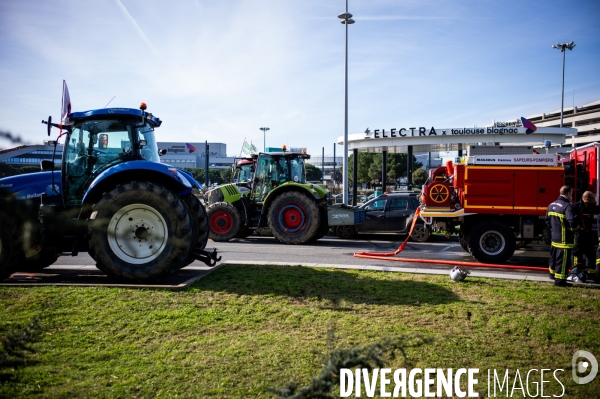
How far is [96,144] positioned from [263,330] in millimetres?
4801

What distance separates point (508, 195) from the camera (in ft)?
35.5

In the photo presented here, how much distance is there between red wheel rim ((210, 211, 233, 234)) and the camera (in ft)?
47.9

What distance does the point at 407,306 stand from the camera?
6.12 metres

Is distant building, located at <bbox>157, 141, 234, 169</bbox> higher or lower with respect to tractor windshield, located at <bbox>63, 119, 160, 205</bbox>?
higher

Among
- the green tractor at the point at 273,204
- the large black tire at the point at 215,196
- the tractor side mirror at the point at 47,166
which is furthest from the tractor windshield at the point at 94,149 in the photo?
the large black tire at the point at 215,196

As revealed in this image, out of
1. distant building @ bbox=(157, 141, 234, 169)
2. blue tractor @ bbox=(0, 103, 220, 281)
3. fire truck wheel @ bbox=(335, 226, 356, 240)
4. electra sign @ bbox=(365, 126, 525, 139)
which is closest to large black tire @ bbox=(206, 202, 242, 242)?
fire truck wheel @ bbox=(335, 226, 356, 240)

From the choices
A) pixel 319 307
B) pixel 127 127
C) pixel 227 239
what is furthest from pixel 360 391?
pixel 227 239

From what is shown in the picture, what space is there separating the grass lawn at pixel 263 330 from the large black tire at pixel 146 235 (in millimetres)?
563

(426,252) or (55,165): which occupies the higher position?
(55,165)

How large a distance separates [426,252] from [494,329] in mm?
7083

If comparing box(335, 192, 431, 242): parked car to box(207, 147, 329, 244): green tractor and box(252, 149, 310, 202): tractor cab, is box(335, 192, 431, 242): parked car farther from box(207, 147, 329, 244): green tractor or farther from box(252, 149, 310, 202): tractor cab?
box(252, 149, 310, 202): tractor cab

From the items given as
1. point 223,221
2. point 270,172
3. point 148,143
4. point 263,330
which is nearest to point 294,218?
point 270,172

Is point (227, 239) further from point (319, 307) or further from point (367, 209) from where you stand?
point (319, 307)

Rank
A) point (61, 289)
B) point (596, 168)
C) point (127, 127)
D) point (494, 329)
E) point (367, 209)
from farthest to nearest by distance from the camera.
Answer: point (367, 209)
point (596, 168)
point (127, 127)
point (61, 289)
point (494, 329)
